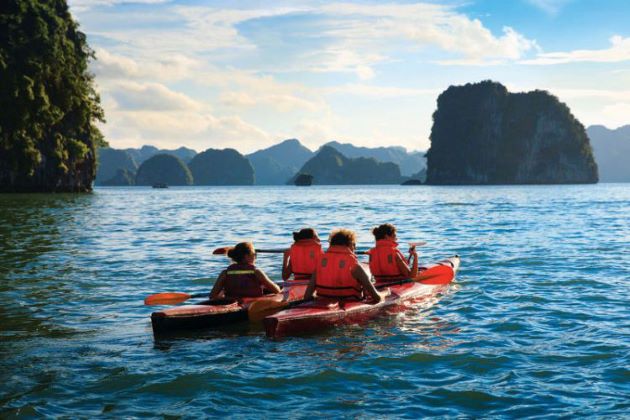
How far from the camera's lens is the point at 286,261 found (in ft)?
41.9

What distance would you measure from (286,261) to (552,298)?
5.43 m

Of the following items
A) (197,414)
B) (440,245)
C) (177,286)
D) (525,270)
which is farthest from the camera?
(440,245)

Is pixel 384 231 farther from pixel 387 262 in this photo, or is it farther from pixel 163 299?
pixel 163 299

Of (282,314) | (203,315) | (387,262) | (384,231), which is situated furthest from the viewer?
(387,262)

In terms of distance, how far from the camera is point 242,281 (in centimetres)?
1079

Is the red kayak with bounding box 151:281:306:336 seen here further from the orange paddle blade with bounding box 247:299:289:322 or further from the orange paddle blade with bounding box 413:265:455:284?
the orange paddle blade with bounding box 413:265:455:284

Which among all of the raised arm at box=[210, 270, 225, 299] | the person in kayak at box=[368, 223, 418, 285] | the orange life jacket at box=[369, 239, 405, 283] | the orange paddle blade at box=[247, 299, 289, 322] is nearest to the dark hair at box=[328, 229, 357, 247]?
the orange paddle blade at box=[247, 299, 289, 322]

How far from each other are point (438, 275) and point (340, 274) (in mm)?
4025

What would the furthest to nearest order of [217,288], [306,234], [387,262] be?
[387,262]
[306,234]
[217,288]

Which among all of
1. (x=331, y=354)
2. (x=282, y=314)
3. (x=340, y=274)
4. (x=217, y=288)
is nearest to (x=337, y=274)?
(x=340, y=274)

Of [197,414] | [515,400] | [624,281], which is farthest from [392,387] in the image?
[624,281]

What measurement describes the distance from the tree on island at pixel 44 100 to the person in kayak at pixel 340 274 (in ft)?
182

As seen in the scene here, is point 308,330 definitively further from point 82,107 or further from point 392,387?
point 82,107

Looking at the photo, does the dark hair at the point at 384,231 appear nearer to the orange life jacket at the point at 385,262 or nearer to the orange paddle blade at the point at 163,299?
the orange life jacket at the point at 385,262
